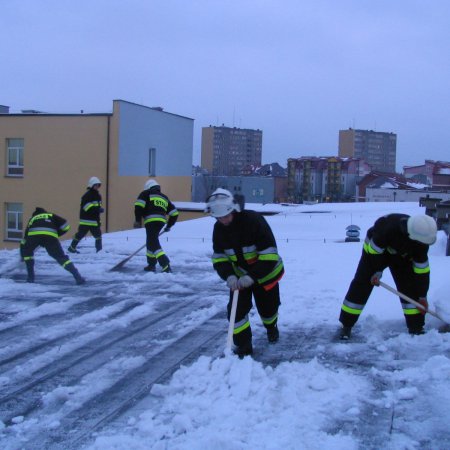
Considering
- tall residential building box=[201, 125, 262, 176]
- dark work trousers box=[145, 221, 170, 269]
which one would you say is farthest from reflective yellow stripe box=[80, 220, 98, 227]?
tall residential building box=[201, 125, 262, 176]

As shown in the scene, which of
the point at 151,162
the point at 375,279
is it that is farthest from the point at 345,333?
the point at 151,162

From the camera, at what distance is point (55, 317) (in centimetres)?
713

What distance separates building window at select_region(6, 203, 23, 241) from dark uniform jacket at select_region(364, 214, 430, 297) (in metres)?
24.6

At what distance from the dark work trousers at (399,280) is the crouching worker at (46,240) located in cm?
470

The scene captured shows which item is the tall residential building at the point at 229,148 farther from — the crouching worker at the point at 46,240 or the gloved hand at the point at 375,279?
the gloved hand at the point at 375,279

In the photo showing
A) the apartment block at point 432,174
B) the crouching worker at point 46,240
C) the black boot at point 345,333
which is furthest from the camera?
the apartment block at point 432,174

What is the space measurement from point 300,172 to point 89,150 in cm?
6583

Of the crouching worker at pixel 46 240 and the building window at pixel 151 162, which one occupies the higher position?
the building window at pixel 151 162

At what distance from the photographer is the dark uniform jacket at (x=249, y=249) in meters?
5.45

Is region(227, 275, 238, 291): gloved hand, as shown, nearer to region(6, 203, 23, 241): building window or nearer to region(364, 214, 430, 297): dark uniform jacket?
region(364, 214, 430, 297): dark uniform jacket

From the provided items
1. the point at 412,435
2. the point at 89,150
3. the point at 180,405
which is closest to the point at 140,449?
the point at 180,405

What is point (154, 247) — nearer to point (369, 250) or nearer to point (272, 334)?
point (272, 334)

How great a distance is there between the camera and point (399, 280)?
6.08m

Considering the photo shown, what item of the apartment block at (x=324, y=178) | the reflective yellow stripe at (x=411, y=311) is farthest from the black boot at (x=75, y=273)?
the apartment block at (x=324, y=178)
